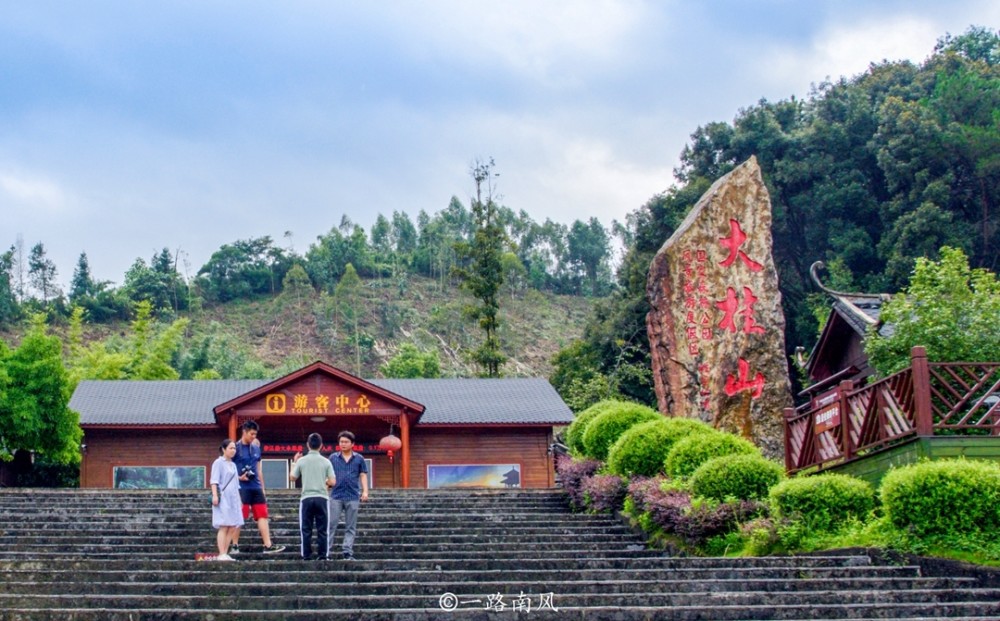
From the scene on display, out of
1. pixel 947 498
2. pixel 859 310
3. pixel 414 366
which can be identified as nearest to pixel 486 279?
pixel 414 366

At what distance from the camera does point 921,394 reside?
1114 centimetres

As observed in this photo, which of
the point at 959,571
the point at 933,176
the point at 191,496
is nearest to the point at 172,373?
the point at 191,496

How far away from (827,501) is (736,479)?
4.61 feet

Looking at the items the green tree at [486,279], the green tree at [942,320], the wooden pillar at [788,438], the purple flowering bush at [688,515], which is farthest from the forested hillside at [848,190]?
the purple flowering bush at [688,515]

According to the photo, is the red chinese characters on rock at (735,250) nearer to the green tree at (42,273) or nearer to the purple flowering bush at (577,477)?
the purple flowering bush at (577,477)

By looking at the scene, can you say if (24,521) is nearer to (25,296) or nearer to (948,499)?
(948,499)

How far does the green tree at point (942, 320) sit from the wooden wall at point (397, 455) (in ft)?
31.2

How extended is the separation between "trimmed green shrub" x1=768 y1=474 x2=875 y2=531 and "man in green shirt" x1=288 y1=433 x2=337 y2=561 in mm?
4419

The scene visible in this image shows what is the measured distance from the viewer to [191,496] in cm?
1602

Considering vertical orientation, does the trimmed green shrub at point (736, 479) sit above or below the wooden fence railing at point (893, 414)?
below

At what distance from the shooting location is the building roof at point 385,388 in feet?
78.9

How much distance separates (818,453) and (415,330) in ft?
154

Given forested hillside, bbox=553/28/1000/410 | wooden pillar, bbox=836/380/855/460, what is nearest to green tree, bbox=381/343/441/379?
forested hillside, bbox=553/28/1000/410

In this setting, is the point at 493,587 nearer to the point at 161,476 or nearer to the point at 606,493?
the point at 606,493
